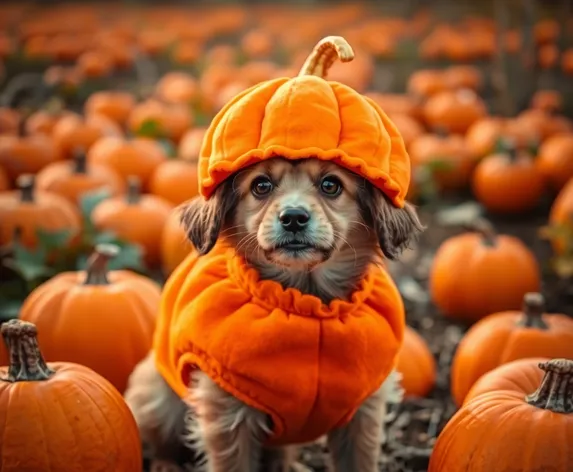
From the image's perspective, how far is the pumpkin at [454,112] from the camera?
7.43 meters

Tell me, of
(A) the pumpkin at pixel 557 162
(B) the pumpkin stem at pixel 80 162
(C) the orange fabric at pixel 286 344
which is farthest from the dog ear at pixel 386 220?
(A) the pumpkin at pixel 557 162

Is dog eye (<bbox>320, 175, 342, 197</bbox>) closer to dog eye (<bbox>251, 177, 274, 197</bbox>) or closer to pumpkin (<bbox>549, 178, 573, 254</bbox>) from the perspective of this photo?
dog eye (<bbox>251, 177, 274, 197</bbox>)

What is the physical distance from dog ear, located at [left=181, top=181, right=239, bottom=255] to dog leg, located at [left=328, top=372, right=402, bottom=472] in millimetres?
694

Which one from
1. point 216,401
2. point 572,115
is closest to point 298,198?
point 216,401

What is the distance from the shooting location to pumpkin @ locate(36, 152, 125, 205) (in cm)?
478

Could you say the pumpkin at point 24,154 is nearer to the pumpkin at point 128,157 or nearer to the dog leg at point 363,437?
the pumpkin at point 128,157

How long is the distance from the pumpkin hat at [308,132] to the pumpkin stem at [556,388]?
0.58 metres

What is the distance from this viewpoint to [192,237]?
2.38 meters

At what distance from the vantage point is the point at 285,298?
229 centimetres

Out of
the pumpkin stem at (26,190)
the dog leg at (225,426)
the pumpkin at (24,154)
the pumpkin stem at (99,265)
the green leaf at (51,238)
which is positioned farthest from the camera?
the pumpkin at (24,154)

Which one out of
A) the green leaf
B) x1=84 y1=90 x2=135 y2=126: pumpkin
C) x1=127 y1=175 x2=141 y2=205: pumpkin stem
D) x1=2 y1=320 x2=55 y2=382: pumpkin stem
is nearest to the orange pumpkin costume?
x1=2 y1=320 x2=55 y2=382: pumpkin stem

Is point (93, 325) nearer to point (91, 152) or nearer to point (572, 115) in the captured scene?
point (91, 152)

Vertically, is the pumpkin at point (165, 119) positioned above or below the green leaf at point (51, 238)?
above

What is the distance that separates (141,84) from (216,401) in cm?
823
